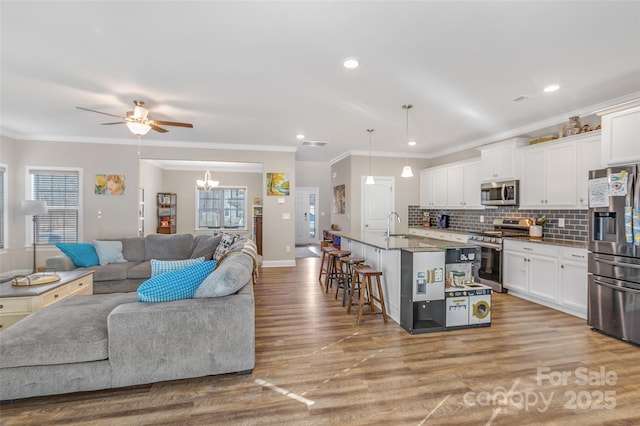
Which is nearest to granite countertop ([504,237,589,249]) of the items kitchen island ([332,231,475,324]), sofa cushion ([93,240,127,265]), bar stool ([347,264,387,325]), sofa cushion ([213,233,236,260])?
kitchen island ([332,231,475,324])

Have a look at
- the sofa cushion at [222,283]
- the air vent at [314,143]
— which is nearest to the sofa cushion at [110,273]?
the sofa cushion at [222,283]

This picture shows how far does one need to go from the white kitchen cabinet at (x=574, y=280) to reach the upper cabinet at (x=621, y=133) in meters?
1.12

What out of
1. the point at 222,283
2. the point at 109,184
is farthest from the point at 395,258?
the point at 109,184

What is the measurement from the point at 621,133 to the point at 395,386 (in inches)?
138

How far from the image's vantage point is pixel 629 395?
7.51 ft

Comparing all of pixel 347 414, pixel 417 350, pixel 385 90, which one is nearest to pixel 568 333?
pixel 417 350

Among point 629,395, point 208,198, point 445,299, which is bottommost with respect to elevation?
point 629,395

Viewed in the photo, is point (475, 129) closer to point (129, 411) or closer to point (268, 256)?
point (268, 256)

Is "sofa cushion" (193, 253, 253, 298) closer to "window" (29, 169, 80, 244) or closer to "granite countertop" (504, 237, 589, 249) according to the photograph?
"granite countertop" (504, 237, 589, 249)

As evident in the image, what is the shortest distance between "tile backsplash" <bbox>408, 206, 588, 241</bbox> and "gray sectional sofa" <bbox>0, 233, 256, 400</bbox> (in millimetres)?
4583

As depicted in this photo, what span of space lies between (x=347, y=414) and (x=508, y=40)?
3.07 m

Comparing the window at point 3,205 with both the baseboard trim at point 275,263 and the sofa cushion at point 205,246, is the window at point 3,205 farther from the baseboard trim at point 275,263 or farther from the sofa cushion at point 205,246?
the baseboard trim at point 275,263

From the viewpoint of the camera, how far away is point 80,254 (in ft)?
15.3

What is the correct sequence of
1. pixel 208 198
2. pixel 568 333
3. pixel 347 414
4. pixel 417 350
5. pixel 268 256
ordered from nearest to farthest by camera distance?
pixel 347 414
pixel 417 350
pixel 568 333
pixel 268 256
pixel 208 198
